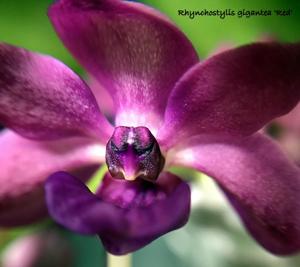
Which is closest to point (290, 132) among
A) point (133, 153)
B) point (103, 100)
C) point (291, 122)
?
point (291, 122)

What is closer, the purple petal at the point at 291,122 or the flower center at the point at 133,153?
the flower center at the point at 133,153

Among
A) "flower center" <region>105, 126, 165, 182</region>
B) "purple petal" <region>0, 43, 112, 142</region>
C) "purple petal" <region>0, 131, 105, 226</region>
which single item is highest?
"purple petal" <region>0, 43, 112, 142</region>

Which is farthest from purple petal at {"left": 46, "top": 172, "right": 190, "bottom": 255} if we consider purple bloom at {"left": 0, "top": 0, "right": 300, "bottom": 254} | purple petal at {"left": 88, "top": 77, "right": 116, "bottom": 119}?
purple petal at {"left": 88, "top": 77, "right": 116, "bottom": 119}

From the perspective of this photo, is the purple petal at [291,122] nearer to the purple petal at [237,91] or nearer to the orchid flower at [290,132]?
the orchid flower at [290,132]

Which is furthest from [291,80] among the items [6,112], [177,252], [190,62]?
[177,252]

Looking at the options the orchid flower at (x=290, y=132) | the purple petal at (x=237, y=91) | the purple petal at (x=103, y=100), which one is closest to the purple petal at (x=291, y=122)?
the orchid flower at (x=290, y=132)

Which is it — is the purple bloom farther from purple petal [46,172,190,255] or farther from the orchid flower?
the orchid flower

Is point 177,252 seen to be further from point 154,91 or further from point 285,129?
point 154,91

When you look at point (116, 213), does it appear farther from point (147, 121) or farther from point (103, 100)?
point (103, 100)
